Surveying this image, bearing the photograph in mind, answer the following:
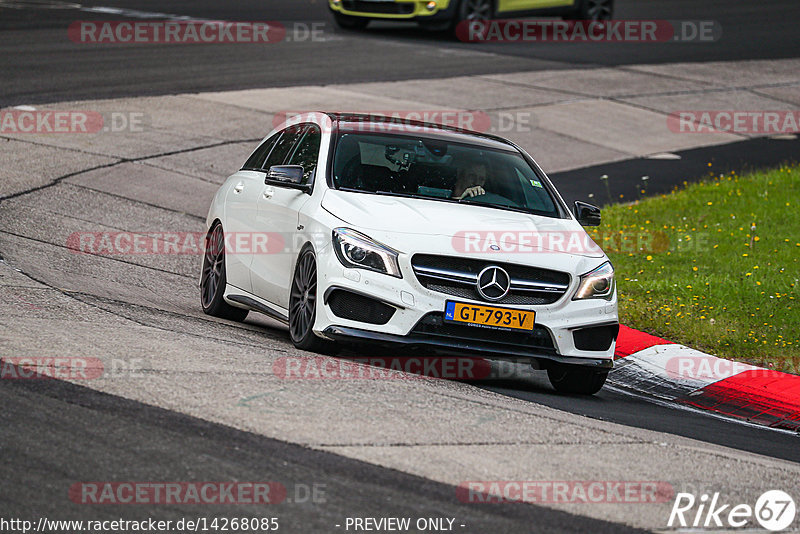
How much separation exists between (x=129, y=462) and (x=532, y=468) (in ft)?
6.12

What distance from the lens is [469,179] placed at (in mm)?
9219

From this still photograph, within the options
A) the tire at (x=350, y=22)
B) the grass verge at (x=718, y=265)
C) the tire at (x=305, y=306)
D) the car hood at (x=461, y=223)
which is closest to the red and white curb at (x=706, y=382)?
the grass verge at (x=718, y=265)

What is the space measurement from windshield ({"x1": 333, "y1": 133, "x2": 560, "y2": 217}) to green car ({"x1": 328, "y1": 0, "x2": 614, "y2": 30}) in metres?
16.0

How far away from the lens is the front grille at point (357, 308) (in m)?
7.98

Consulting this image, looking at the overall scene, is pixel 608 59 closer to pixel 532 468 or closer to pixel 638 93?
pixel 638 93

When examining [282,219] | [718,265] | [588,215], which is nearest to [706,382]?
[588,215]

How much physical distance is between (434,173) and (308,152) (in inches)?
39.1

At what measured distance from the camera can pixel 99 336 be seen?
25.3 feet

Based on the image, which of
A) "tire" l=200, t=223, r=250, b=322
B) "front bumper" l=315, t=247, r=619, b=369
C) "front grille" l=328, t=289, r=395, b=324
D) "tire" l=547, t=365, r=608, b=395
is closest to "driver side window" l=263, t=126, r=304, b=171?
"tire" l=200, t=223, r=250, b=322

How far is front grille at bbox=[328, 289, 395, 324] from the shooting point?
7.98m

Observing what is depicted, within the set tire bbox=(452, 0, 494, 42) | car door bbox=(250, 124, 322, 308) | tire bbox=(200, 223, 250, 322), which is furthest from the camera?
tire bbox=(452, 0, 494, 42)

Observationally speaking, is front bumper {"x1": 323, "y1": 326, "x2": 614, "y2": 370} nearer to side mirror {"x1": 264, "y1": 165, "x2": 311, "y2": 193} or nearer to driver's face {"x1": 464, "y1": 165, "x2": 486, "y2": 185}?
side mirror {"x1": 264, "y1": 165, "x2": 311, "y2": 193}

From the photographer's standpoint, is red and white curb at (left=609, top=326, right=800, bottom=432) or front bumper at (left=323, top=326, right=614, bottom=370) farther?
red and white curb at (left=609, top=326, right=800, bottom=432)

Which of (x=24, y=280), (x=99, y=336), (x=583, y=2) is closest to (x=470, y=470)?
(x=99, y=336)
